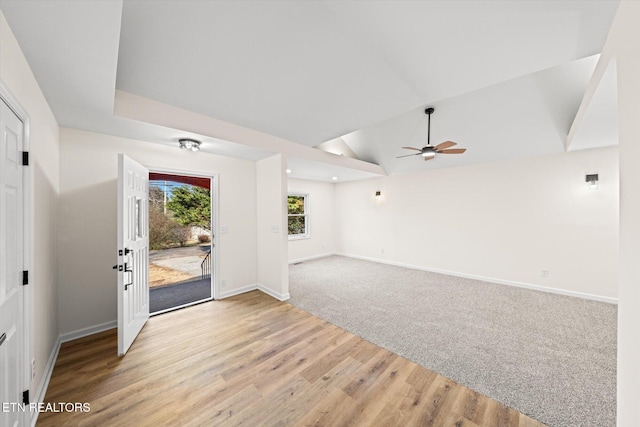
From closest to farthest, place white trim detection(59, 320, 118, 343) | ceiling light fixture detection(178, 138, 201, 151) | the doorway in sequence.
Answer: white trim detection(59, 320, 118, 343) < ceiling light fixture detection(178, 138, 201, 151) < the doorway

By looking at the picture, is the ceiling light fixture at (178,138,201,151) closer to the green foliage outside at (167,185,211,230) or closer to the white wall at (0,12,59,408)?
the white wall at (0,12,59,408)

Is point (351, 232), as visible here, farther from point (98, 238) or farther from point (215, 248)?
point (98, 238)

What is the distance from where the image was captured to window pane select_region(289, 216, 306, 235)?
6.50 metres

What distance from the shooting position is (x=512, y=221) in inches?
167

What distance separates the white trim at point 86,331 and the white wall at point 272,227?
77.2 inches

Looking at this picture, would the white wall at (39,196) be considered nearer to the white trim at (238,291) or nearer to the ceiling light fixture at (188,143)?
the ceiling light fixture at (188,143)

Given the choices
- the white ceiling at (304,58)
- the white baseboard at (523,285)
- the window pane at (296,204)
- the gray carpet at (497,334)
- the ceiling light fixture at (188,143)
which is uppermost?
the white ceiling at (304,58)

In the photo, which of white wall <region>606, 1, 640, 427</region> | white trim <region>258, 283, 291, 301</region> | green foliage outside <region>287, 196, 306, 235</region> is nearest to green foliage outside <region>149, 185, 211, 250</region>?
green foliage outside <region>287, 196, 306, 235</region>

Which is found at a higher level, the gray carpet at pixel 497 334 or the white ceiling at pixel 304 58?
the white ceiling at pixel 304 58

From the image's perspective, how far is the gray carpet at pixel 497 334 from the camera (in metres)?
1.70

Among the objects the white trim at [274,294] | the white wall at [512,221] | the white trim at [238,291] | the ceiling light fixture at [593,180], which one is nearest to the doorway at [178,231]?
the white trim at [238,291]

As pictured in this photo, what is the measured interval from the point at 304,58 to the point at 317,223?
496 cm

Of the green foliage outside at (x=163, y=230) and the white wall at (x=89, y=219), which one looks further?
the green foliage outside at (x=163, y=230)

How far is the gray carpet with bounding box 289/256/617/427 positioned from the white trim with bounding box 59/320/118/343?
2.25 meters
